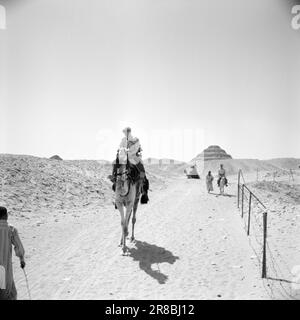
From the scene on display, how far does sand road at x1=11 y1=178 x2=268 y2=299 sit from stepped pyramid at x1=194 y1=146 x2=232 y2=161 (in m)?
144

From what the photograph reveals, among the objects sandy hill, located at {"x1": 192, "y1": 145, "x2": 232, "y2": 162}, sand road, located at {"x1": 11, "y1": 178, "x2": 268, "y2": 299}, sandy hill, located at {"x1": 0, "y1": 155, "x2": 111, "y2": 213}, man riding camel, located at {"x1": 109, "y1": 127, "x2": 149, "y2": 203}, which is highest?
sandy hill, located at {"x1": 192, "y1": 145, "x2": 232, "y2": 162}

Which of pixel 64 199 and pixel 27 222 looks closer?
pixel 27 222

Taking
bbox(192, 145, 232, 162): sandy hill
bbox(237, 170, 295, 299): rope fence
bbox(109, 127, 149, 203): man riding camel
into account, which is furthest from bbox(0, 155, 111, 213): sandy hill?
bbox(192, 145, 232, 162): sandy hill

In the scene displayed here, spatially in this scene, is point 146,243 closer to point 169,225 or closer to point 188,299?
point 169,225

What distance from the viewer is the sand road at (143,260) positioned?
6.62 m

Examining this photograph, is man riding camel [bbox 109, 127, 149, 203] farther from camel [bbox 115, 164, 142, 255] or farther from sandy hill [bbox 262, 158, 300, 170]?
sandy hill [bbox 262, 158, 300, 170]

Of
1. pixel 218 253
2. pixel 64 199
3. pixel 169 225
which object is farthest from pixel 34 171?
pixel 218 253

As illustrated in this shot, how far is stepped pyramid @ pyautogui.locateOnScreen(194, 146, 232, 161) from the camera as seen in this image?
156950 mm

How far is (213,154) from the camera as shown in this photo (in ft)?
520

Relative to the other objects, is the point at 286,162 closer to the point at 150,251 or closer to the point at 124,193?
the point at 150,251

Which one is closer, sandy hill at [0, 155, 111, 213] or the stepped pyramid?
sandy hill at [0, 155, 111, 213]

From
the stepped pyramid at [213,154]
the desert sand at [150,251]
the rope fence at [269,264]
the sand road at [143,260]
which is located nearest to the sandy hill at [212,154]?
the stepped pyramid at [213,154]
